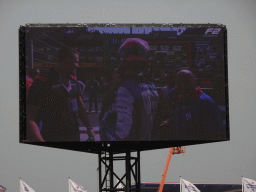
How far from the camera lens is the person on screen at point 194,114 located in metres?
23.7

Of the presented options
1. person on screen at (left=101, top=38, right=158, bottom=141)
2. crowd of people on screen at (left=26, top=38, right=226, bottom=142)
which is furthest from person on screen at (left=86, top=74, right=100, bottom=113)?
person on screen at (left=101, top=38, right=158, bottom=141)

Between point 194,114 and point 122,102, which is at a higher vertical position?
point 122,102

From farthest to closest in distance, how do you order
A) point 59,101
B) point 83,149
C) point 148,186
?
point 148,186 → point 83,149 → point 59,101

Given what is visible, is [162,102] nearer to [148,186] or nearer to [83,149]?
[83,149]

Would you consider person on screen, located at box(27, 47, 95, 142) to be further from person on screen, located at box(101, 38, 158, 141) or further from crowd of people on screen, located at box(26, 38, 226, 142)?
person on screen, located at box(101, 38, 158, 141)

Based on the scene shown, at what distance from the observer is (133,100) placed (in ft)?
77.5

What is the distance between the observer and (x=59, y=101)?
2355 centimetres

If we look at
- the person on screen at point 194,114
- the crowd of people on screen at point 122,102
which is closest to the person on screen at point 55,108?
the crowd of people on screen at point 122,102

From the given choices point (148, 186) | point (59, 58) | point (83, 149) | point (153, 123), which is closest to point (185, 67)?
point (153, 123)

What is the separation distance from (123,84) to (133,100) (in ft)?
2.29

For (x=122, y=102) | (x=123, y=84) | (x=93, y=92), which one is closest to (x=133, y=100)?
(x=122, y=102)

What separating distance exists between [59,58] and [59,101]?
1.60m

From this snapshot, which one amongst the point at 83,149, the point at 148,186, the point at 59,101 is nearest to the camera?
the point at 59,101

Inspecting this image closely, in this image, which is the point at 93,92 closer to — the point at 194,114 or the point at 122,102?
the point at 122,102
